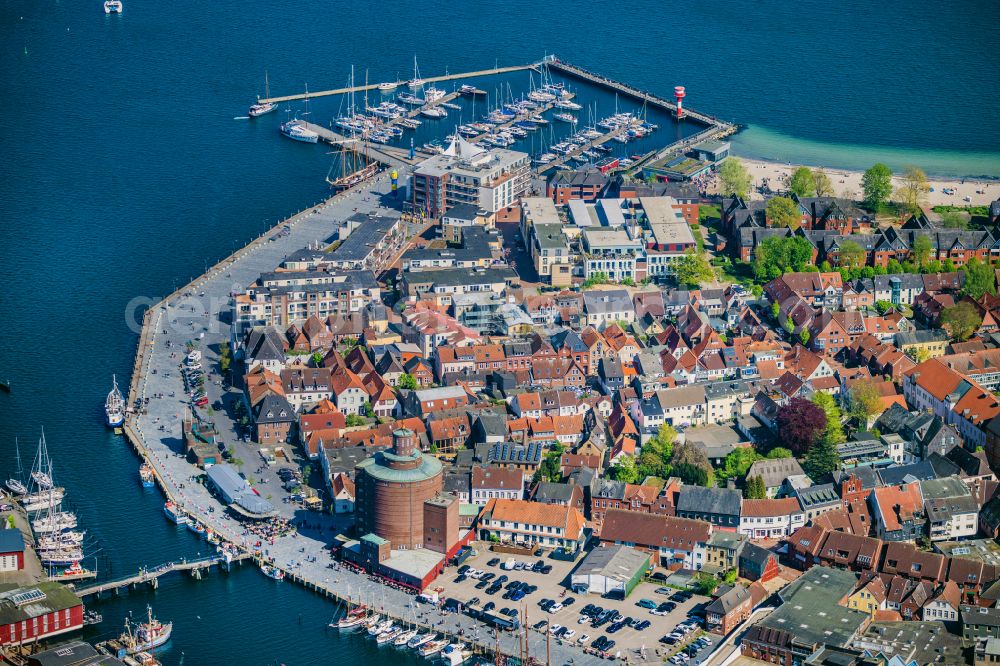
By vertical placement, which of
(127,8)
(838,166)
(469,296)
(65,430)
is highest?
(127,8)

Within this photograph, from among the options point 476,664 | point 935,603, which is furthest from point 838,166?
point 476,664

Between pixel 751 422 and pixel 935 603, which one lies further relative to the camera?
pixel 751 422

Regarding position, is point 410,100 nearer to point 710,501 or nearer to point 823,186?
point 823,186


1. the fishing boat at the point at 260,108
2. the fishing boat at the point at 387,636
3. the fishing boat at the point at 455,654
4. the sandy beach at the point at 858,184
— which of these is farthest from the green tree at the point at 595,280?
the fishing boat at the point at 260,108

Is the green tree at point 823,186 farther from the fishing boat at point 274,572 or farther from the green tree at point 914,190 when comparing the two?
the fishing boat at point 274,572

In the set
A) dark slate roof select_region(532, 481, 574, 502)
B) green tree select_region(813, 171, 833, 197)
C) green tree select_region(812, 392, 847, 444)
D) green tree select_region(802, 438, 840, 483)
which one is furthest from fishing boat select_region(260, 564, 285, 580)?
green tree select_region(813, 171, 833, 197)

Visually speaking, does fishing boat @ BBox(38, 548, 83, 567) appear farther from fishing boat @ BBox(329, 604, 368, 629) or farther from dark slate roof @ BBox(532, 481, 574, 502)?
dark slate roof @ BBox(532, 481, 574, 502)

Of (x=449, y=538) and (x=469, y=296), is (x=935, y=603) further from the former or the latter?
(x=469, y=296)
